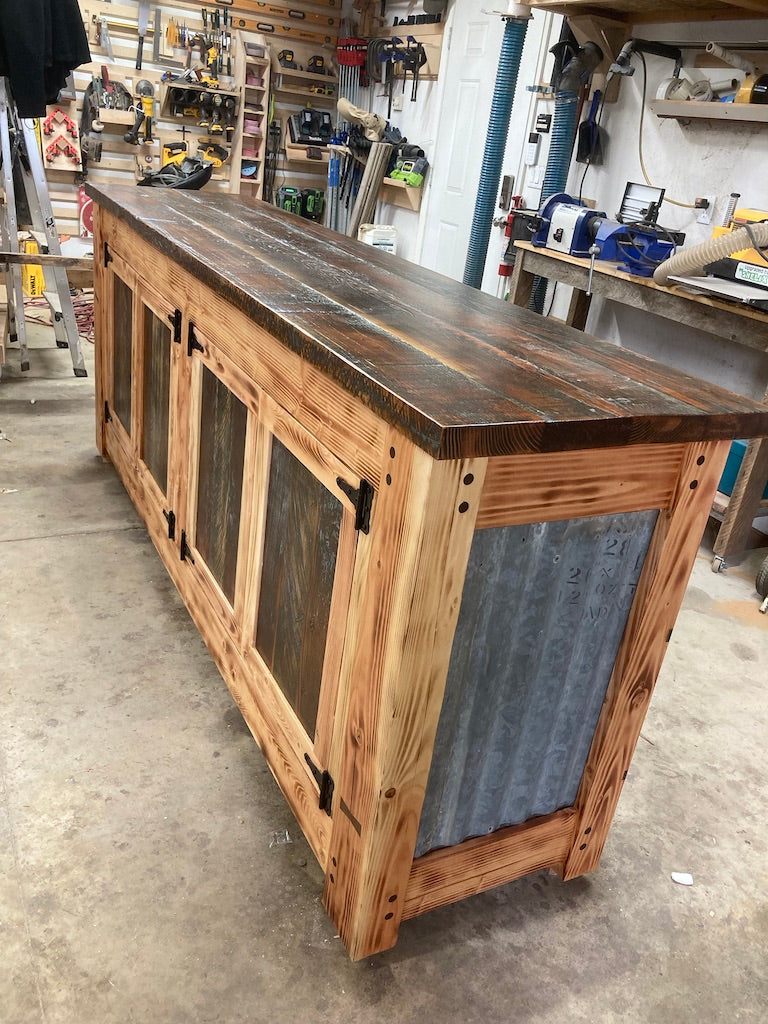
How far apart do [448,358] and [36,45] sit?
10.7ft

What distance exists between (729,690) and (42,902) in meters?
1.82

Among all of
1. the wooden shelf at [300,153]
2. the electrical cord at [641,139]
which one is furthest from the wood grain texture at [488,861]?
the wooden shelf at [300,153]

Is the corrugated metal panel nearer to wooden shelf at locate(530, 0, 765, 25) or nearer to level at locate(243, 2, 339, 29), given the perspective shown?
wooden shelf at locate(530, 0, 765, 25)

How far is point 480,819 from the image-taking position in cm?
138

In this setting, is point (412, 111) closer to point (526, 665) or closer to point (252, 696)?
point (252, 696)

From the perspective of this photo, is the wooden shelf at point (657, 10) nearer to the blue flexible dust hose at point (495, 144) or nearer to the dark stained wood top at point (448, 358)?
the blue flexible dust hose at point (495, 144)

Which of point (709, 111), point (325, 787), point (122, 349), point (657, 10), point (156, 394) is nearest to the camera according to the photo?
point (325, 787)

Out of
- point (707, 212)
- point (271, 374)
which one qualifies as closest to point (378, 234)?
point (707, 212)

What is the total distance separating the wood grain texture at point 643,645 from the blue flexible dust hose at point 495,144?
312 cm

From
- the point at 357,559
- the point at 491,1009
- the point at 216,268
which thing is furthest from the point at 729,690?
the point at 216,268

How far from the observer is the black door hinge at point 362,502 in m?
1.16

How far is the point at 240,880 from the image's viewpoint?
1468mm

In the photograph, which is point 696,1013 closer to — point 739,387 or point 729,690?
point 729,690

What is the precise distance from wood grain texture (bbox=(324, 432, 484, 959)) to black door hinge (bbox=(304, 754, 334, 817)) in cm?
3
